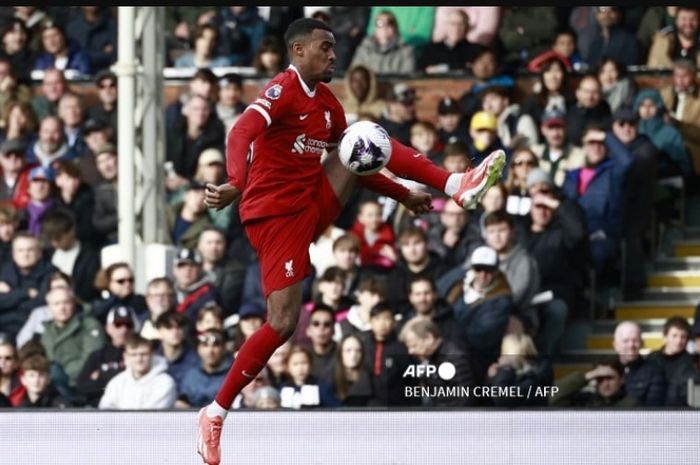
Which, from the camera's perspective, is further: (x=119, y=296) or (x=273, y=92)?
(x=119, y=296)

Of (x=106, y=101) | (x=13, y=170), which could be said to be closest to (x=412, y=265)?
(x=106, y=101)

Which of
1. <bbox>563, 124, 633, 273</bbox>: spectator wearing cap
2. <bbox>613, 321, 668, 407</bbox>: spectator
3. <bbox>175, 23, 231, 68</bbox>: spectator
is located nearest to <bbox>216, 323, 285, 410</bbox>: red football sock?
<bbox>613, 321, 668, 407</bbox>: spectator

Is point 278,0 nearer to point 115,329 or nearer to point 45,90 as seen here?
point 115,329

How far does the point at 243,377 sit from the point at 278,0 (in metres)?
2.86

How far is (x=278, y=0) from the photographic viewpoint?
11.1 metres

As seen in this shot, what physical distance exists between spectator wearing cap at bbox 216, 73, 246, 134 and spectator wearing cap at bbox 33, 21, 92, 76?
145 centimetres

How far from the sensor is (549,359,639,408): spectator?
11570mm

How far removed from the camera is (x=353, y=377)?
11.7 m

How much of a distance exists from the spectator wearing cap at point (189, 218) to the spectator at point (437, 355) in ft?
6.11

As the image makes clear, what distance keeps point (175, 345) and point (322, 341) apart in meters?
0.86

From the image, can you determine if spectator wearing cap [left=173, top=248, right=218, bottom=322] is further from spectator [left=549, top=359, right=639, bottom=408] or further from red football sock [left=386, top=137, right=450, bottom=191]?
red football sock [left=386, top=137, right=450, bottom=191]

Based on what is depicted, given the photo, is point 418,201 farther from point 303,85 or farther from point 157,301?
point 157,301

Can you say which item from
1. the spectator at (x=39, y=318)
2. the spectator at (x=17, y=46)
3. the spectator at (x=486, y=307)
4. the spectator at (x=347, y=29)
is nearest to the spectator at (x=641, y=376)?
the spectator at (x=486, y=307)

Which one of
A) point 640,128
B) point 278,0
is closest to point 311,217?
point 278,0
